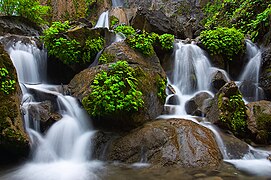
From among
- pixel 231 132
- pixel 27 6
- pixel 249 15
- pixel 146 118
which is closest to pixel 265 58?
pixel 249 15

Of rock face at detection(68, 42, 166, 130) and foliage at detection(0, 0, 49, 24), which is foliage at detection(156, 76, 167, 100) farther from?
foliage at detection(0, 0, 49, 24)

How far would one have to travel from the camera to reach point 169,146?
15.4 feet

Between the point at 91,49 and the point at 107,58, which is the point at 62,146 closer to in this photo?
the point at 107,58

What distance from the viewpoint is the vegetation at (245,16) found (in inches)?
393

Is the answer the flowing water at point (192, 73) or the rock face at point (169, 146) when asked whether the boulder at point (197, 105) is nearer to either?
the flowing water at point (192, 73)

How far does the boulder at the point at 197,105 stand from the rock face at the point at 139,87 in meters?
1.16

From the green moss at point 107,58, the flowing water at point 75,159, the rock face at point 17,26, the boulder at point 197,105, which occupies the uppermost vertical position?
the rock face at point 17,26

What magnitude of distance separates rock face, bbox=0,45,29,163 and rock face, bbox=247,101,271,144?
16.5 ft

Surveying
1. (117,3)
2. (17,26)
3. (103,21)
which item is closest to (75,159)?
(17,26)

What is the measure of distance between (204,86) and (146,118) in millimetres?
3847

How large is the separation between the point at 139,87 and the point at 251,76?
18.0 feet

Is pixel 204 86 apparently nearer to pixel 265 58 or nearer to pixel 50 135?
Answer: pixel 265 58

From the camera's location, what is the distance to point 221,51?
9.51 meters

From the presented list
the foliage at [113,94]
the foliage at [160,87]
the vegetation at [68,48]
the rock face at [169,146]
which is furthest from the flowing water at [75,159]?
the vegetation at [68,48]
